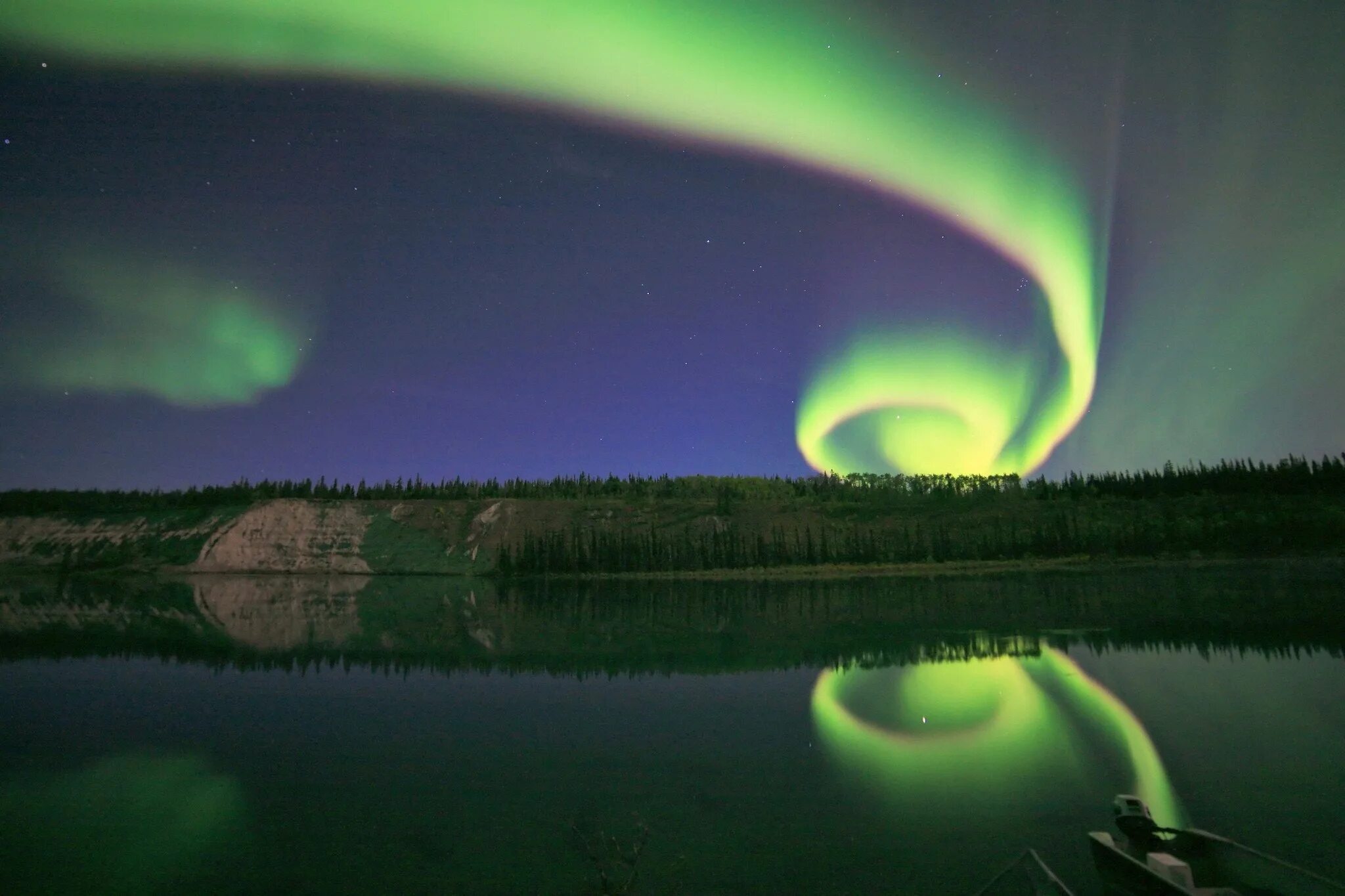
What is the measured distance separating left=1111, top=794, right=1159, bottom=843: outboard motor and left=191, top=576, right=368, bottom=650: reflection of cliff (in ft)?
111

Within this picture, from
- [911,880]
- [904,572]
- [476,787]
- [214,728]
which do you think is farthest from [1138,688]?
[904,572]

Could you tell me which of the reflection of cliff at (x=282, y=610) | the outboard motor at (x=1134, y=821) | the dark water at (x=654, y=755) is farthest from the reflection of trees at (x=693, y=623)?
the outboard motor at (x=1134, y=821)

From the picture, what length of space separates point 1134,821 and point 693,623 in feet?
115

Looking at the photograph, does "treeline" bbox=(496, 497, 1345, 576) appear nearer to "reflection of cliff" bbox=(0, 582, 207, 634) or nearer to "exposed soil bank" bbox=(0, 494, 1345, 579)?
"exposed soil bank" bbox=(0, 494, 1345, 579)

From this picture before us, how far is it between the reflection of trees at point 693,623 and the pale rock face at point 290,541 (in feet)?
153

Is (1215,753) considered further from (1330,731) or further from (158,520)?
(158,520)

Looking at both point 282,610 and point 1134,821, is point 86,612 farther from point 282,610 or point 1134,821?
point 1134,821

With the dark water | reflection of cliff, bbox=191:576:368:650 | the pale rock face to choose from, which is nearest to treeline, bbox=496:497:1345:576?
the pale rock face

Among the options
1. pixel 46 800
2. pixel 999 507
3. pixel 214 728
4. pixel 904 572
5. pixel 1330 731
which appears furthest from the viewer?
pixel 999 507

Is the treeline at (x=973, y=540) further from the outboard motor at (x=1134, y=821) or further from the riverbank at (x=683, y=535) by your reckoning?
the outboard motor at (x=1134, y=821)

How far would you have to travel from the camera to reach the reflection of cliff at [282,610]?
1519 inches

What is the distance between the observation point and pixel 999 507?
138875mm

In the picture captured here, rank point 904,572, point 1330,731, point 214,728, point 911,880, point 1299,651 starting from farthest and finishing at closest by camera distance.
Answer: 1. point 904,572
2. point 1299,651
3. point 214,728
4. point 1330,731
5. point 911,880

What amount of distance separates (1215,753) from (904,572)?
279ft
